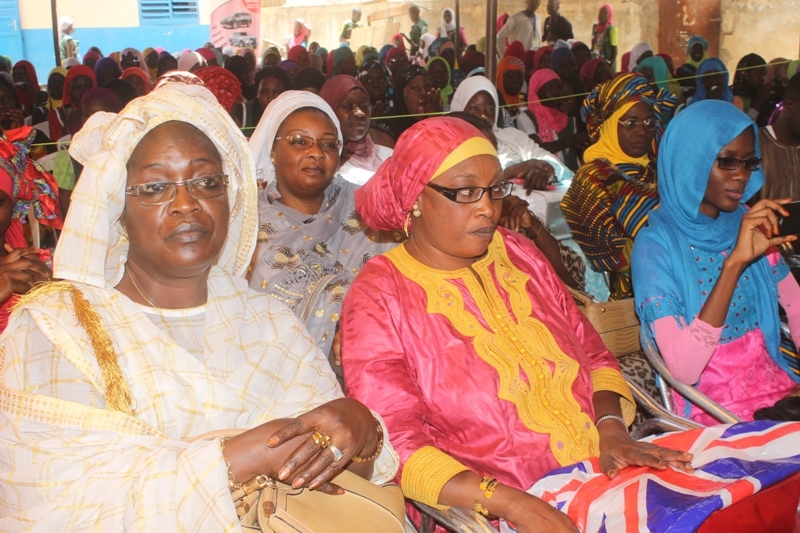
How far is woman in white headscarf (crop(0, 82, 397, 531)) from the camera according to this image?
66.1 inches

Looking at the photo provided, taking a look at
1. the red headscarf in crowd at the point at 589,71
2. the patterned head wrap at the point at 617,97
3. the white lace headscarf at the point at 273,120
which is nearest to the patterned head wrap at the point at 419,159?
the white lace headscarf at the point at 273,120

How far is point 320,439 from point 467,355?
65 centimetres

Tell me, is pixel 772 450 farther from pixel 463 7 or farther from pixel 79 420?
pixel 463 7

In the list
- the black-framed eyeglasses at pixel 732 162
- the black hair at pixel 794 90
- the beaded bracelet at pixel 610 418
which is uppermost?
the black hair at pixel 794 90

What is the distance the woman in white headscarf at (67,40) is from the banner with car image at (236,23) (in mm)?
1943

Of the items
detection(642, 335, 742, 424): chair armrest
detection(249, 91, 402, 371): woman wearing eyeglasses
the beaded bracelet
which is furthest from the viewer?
detection(249, 91, 402, 371): woman wearing eyeglasses

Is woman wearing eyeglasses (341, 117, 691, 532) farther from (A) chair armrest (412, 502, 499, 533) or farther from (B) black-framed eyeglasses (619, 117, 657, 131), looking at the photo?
(B) black-framed eyeglasses (619, 117, 657, 131)

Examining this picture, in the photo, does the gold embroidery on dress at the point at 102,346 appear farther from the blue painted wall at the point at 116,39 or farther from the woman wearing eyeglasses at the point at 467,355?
the blue painted wall at the point at 116,39

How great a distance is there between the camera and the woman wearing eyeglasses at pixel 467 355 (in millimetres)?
2160

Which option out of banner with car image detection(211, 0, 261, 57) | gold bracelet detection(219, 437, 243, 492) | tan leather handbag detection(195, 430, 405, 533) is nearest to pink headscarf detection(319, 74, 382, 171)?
tan leather handbag detection(195, 430, 405, 533)

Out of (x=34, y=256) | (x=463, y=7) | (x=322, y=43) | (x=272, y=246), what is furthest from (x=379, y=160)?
(x=463, y=7)

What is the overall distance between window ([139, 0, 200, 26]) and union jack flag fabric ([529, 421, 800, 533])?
430 inches

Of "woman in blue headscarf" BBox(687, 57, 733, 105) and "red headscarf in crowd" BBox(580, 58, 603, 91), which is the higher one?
"red headscarf in crowd" BBox(580, 58, 603, 91)

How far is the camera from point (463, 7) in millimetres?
16562
